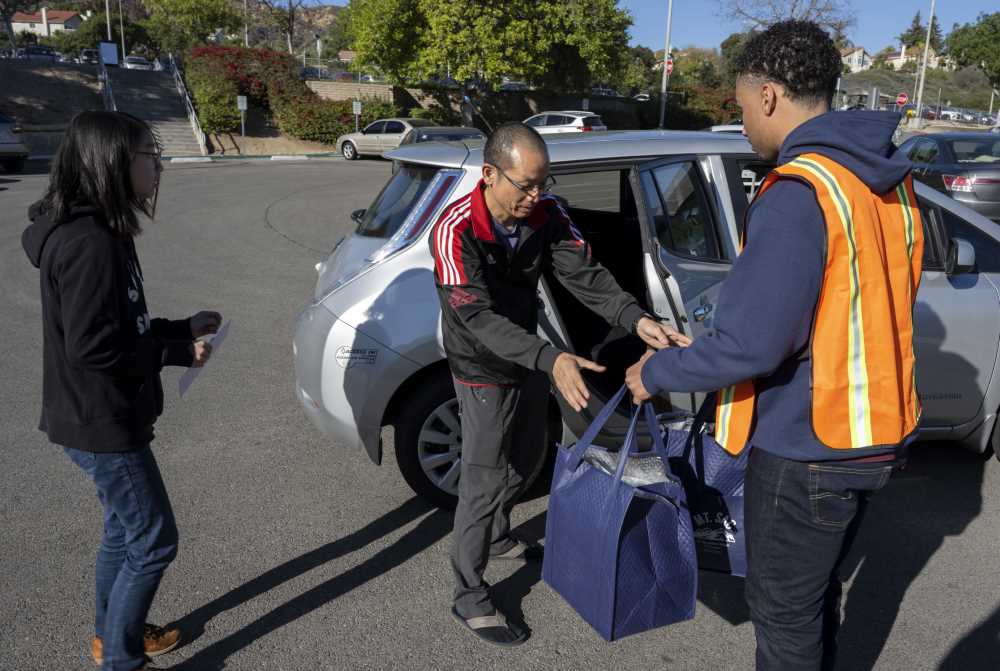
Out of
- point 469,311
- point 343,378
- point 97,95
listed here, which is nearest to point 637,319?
point 469,311

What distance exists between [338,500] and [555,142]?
2.14 m

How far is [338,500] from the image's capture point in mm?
3990

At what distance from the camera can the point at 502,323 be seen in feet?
8.50

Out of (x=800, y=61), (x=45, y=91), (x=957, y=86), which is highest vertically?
(x=957, y=86)

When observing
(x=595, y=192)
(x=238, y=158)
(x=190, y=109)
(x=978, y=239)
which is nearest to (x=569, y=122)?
(x=238, y=158)

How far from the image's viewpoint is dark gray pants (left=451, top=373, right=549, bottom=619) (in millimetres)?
2854

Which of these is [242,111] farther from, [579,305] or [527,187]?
[527,187]

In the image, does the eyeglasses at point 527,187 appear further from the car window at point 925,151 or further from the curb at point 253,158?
the curb at point 253,158

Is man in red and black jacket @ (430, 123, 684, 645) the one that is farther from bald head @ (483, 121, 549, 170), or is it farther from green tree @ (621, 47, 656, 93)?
green tree @ (621, 47, 656, 93)

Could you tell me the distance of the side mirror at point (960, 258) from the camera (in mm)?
3670

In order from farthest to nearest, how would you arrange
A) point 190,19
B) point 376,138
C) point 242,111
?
1. point 190,19
2. point 242,111
3. point 376,138

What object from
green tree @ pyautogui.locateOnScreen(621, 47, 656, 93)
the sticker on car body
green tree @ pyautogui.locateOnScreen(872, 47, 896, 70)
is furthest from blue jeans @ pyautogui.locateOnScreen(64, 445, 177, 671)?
green tree @ pyautogui.locateOnScreen(872, 47, 896, 70)

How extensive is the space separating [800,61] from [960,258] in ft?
7.48

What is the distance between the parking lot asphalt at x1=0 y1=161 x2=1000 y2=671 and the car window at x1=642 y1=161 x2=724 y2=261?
1.53 metres
